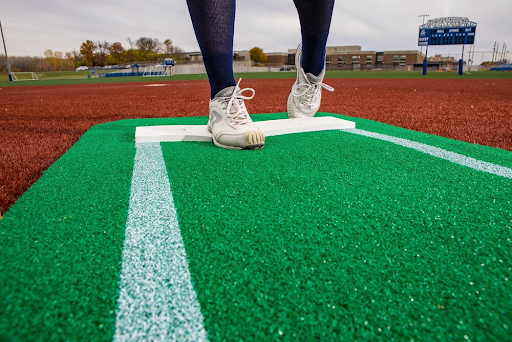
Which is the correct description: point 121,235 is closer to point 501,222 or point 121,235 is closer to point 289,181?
point 289,181

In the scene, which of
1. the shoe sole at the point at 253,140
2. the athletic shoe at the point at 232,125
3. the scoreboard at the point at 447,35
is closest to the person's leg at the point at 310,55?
the athletic shoe at the point at 232,125

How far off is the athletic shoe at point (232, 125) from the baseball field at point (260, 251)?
0.75 ft

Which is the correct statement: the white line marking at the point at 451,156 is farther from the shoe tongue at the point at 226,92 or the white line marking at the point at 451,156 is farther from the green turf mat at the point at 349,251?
the shoe tongue at the point at 226,92

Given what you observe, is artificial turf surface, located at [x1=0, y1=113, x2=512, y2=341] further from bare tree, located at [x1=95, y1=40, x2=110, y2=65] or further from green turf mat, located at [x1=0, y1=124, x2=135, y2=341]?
bare tree, located at [x1=95, y1=40, x2=110, y2=65]

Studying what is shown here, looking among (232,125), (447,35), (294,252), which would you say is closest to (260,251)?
(294,252)

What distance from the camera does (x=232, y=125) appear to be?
5.39 ft

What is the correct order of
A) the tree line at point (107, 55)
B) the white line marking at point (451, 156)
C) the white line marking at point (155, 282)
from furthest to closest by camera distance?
the tree line at point (107, 55)
the white line marking at point (451, 156)
the white line marking at point (155, 282)

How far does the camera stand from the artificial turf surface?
1.65 ft

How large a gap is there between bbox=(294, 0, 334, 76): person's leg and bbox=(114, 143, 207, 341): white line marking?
1.65 metres

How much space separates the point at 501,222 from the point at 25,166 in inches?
76.0

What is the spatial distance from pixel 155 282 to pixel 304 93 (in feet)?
6.71

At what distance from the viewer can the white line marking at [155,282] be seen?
49 cm

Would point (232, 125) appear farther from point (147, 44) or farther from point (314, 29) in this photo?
point (147, 44)

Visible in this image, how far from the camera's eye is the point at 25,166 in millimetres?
1512
